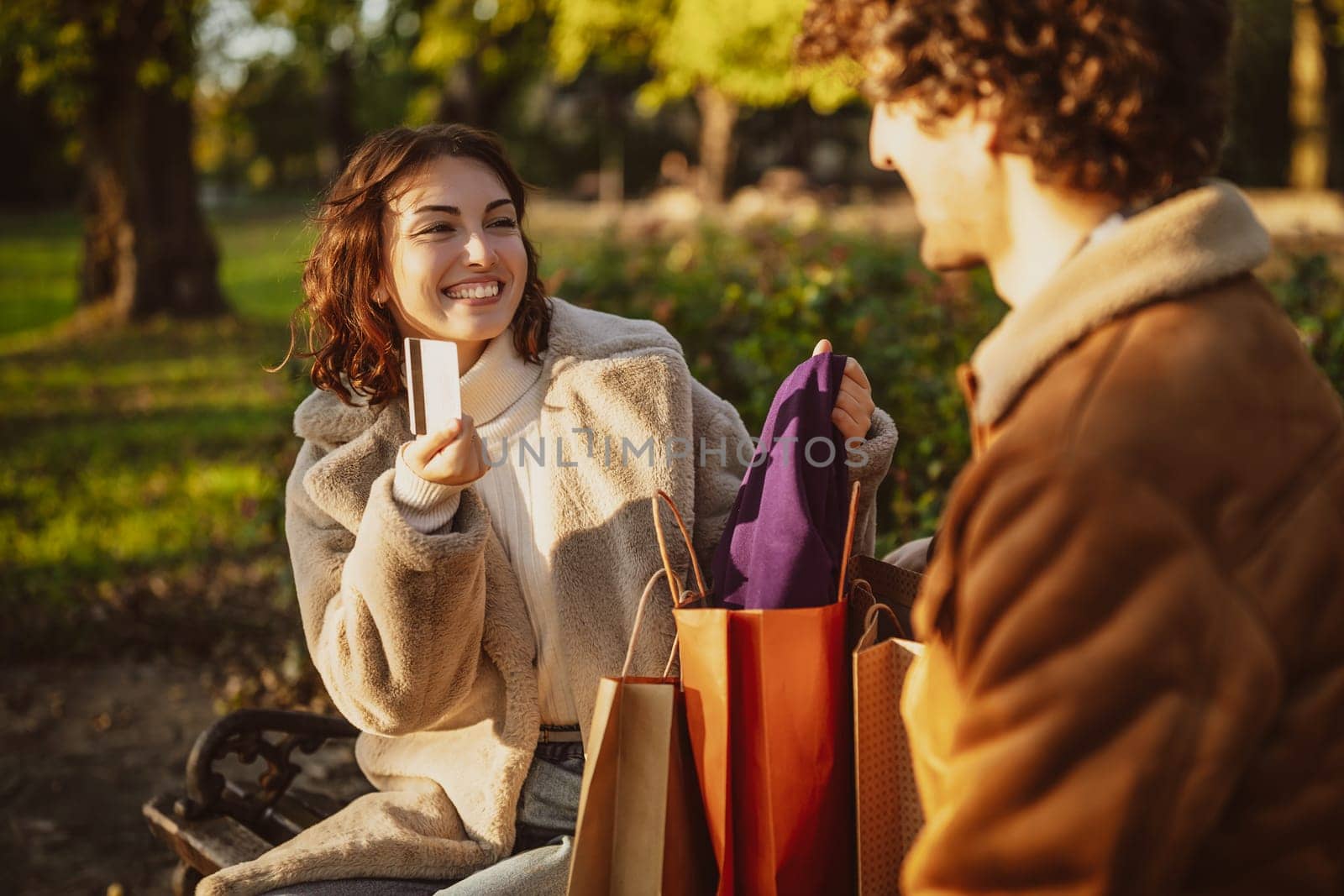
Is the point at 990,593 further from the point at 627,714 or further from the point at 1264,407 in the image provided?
the point at 627,714

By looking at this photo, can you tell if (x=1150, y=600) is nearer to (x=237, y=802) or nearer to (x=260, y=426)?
(x=237, y=802)

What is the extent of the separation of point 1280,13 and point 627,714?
1049 inches

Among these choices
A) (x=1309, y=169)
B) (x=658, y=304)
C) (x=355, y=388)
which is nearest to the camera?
(x=355, y=388)

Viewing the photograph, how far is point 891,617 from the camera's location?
2049 millimetres

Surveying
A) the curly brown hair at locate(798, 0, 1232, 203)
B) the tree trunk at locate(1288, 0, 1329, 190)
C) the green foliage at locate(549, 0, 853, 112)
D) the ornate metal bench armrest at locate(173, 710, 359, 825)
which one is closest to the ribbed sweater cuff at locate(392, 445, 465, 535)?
the ornate metal bench armrest at locate(173, 710, 359, 825)

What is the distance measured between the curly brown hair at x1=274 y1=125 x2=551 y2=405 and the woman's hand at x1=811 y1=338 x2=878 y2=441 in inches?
27.8

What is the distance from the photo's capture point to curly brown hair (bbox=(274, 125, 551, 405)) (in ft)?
8.44

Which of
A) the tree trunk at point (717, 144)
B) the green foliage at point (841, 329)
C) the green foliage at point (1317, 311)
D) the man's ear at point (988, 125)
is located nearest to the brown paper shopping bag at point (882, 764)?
the man's ear at point (988, 125)

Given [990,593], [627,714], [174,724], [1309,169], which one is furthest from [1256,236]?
[1309,169]

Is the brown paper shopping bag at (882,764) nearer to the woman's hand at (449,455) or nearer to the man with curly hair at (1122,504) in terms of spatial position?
the man with curly hair at (1122,504)

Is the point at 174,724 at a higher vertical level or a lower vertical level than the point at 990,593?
lower

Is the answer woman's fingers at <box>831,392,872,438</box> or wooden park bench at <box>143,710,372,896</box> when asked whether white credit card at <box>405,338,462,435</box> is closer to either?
woman's fingers at <box>831,392,872,438</box>

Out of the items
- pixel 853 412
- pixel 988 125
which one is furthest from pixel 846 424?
pixel 988 125

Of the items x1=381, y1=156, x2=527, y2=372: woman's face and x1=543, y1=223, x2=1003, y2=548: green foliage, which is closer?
x1=381, y1=156, x2=527, y2=372: woman's face
